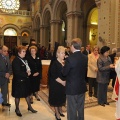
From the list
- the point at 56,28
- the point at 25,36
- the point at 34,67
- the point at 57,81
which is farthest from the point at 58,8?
the point at 57,81

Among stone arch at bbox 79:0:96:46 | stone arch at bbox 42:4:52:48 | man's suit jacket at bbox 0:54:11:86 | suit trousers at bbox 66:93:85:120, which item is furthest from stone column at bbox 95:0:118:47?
stone arch at bbox 42:4:52:48

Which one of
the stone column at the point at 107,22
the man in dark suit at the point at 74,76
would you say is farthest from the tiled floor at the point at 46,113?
the stone column at the point at 107,22

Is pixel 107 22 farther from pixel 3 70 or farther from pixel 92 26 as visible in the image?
pixel 92 26

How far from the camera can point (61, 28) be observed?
1934cm

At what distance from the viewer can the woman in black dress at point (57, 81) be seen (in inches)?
173

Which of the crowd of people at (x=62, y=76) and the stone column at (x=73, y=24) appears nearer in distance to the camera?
the crowd of people at (x=62, y=76)

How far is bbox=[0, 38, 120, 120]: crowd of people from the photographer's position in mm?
3814

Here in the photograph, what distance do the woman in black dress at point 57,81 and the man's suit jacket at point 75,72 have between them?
19.5 inches

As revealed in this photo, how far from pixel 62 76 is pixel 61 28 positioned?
50.4 ft

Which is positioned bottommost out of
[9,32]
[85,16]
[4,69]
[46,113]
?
[46,113]

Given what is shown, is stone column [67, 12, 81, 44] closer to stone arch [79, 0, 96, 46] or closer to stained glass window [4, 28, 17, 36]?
stone arch [79, 0, 96, 46]

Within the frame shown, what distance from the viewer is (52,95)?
4.69m

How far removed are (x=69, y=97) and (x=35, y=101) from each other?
297 cm

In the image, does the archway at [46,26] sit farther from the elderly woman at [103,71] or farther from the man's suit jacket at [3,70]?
the man's suit jacket at [3,70]
